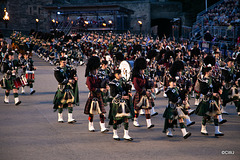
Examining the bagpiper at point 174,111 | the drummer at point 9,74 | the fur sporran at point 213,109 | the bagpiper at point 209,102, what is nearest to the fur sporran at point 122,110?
the bagpiper at point 174,111

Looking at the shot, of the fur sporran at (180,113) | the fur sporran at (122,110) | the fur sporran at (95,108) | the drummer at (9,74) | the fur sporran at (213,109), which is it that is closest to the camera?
the fur sporran at (122,110)

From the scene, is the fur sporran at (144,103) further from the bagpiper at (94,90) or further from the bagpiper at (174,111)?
the bagpiper at (94,90)

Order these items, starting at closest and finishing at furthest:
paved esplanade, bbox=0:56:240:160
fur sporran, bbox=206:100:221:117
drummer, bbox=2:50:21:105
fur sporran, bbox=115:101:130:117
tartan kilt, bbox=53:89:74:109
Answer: paved esplanade, bbox=0:56:240:160 → fur sporran, bbox=115:101:130:117 → fur sporran, bbox=206:100:221:117 → tartan kilt, bbox=53:89:74:109 → drummer, bbox=2:50:21:105

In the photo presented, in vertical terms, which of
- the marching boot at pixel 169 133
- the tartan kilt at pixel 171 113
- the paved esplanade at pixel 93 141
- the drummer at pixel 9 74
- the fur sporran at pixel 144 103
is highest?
the drummer at pixel 9 74

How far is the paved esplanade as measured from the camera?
21.6 ft

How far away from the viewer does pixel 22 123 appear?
30.9ft

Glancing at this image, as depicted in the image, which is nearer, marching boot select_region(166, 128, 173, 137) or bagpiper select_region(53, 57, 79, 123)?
marching boot select_region(166, 128, 173, 137)

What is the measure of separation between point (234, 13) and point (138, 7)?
1987cm

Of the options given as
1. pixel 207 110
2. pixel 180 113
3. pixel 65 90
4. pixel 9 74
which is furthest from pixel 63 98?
pixel 207 110

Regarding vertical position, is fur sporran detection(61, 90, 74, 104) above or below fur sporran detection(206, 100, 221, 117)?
above

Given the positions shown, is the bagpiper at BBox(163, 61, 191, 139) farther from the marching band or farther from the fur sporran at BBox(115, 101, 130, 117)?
the fur sporran at BBox(115, 101, 130, 117)

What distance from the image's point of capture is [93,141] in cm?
761

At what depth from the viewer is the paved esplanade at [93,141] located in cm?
660

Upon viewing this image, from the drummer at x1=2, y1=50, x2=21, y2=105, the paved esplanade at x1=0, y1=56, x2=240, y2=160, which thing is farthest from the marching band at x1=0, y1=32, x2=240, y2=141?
the paved esplanade at x1=0, y1=56, x2=240, y2=160
